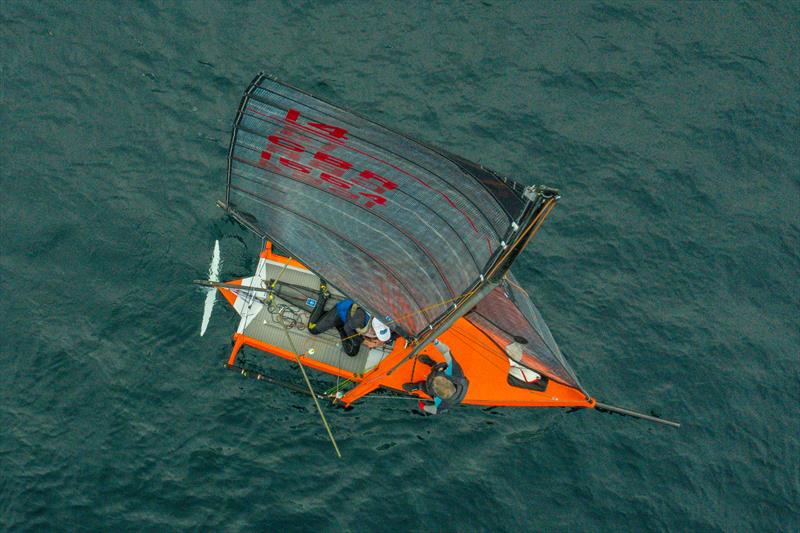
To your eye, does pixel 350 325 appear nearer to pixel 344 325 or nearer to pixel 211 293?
pixel 344 325

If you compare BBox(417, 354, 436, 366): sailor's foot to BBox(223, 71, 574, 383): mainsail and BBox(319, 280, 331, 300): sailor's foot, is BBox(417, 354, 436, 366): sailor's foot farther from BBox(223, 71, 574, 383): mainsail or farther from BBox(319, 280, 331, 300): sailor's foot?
BBox(319, 280, 331, 300): sailor's foot

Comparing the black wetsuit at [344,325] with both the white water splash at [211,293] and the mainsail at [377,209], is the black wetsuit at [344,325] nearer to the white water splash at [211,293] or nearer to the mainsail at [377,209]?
the mainsail at [377,209]

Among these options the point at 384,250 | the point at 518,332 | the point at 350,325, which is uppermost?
the point at 384,250

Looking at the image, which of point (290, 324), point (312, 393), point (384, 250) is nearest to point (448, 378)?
point (312, 393)

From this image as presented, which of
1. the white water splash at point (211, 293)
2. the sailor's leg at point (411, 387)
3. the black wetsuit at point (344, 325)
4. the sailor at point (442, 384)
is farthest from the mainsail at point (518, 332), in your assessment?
the white water splash at point (211, 293)

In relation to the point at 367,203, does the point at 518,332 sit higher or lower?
lower

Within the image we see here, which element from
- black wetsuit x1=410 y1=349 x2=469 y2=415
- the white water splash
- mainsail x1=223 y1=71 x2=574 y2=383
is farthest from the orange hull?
mainsail x1=223 y1=71 x2=574 y2=383

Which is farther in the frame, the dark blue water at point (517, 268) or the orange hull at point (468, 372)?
the orange hull at point (468, 372)
